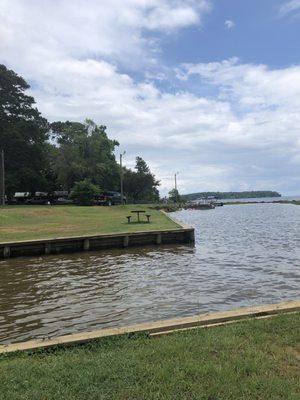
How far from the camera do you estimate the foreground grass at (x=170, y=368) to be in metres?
4.20

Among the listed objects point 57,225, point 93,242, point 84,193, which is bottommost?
point 93,242

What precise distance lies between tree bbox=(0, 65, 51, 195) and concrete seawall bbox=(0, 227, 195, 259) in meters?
35.0

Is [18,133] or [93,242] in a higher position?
[18,133]

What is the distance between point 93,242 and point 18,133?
37992 mm

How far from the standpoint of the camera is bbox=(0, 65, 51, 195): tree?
55.5 meters

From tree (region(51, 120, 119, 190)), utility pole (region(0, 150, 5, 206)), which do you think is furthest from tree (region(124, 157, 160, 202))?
utility pole (region(0, 150, 5, 206))

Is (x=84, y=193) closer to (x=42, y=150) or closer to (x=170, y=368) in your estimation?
(x=42, y=150)

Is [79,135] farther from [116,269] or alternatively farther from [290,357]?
[290,357]

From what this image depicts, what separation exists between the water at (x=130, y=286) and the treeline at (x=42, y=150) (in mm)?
39598

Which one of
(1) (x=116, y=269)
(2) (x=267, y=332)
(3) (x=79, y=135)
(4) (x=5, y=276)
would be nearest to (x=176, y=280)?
(1) (x=116, y=269)

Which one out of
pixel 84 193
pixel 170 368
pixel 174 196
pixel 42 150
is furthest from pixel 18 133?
pixel 174 196

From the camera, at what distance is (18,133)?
181ft

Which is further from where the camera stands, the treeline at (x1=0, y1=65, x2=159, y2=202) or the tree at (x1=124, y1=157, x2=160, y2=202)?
the tree at (x1=124, y1=157, x2=160, y2=202)

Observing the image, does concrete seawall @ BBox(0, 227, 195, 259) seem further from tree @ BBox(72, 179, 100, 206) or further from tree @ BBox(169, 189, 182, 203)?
tree @ BBox(169, 189, 182, 203)
